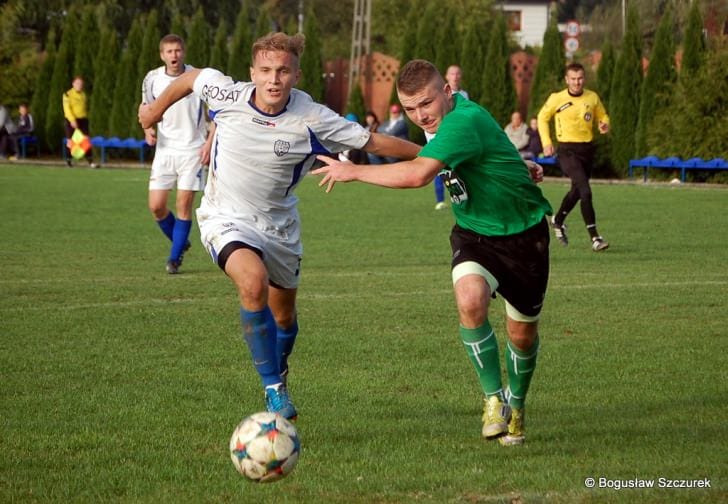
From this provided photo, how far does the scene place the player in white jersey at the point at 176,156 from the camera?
1292 centimetres

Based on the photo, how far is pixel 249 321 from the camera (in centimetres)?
658

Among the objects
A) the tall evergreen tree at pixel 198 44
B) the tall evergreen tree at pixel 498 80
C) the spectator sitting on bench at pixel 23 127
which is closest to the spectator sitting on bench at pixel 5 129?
the spectator sitting on bench at pixel 23 127

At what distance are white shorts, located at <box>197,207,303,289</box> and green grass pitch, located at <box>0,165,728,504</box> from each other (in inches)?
28.4

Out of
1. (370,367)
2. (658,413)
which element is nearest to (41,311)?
(370,367)

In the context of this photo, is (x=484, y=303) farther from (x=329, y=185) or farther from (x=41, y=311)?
(x=41, y=311)

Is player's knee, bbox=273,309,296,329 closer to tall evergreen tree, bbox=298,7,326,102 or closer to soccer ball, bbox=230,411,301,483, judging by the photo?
soccer ball, bbox=230,411,301,483

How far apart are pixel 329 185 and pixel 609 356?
9.96ft

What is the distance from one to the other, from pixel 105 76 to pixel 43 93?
2700mm

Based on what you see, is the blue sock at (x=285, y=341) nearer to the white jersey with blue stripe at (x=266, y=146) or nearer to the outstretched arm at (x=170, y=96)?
the white jersey with blue stripe at (x=266, y=146)

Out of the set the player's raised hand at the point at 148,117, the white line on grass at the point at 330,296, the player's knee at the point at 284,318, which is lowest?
the white line on grass at the point at 330,296

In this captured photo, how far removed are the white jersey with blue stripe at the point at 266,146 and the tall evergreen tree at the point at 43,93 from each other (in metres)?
34.9

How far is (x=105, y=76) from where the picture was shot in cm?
3941

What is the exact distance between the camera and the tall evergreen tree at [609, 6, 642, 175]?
31.2 meters

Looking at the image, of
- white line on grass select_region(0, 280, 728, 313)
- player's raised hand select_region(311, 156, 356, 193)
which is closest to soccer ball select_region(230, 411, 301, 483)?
player's raised hand select_region(311, 156, 356, 193)
